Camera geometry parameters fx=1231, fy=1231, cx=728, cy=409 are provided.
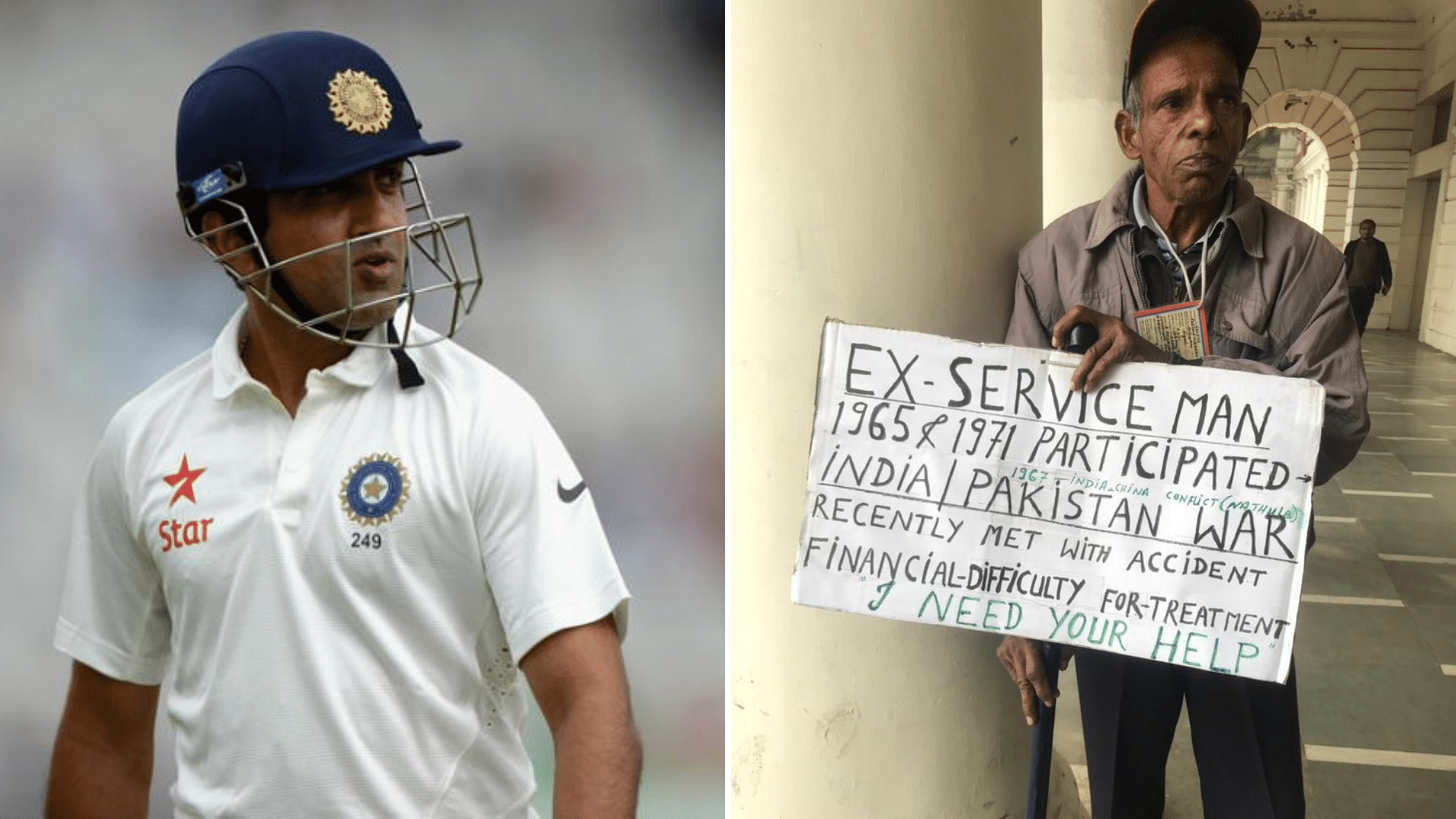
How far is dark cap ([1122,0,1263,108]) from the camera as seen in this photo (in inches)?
84.2

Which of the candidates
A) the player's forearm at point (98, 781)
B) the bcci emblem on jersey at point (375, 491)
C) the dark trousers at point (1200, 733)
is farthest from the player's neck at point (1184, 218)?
the player's forearm at point (98, 781)

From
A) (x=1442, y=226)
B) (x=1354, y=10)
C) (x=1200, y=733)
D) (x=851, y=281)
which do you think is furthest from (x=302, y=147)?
(x=1442, y=226)

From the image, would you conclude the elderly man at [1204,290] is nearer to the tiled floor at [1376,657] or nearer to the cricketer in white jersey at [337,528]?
the tiled floor at [1376,657]

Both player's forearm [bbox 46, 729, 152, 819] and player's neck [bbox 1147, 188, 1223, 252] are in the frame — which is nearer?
player's forearm [bbox 46, 729, 152, 819]

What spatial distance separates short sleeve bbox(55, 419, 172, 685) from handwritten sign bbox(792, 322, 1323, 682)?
3.62 feet

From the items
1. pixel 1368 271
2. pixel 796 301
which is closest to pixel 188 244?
pixel 796 301

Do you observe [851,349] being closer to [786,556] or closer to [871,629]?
[786,556]

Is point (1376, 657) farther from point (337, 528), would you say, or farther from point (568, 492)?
point (337, 528)

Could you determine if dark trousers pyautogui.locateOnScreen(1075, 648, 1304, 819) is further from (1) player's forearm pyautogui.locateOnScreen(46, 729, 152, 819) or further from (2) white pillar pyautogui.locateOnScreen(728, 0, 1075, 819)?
(1) player's forearm pyautogui.locateOnScreen(46, 729, 152, 819)

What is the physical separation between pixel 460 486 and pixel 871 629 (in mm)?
1064

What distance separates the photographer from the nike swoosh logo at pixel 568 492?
1.68 meters

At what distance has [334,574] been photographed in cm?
160

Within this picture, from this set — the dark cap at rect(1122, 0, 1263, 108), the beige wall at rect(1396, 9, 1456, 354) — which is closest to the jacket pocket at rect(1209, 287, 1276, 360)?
the dark cap at rect(1122, 0, 1263, 108)

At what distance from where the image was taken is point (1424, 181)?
58.5ft
